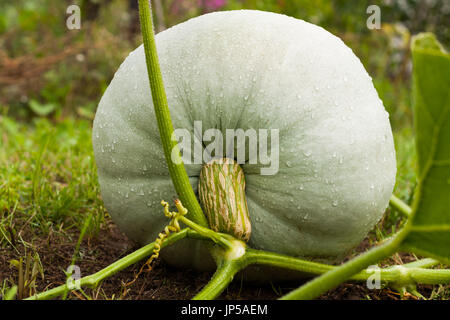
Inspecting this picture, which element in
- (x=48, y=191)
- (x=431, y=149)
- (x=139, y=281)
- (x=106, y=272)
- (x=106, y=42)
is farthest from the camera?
(x=106, y=42)

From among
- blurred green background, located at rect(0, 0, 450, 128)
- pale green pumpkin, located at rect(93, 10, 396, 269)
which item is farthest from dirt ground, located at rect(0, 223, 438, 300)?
blurred green background, located at rect(0, 0, 450, 128)

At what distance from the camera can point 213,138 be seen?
1146mm

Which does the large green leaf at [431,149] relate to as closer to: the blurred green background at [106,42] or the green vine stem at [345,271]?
the green vine stem at [345,271]

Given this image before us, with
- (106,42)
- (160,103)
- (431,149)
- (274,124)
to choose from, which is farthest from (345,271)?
(106,42)

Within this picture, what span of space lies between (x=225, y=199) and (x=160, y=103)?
0.24m

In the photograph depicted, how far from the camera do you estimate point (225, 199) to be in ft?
3.59

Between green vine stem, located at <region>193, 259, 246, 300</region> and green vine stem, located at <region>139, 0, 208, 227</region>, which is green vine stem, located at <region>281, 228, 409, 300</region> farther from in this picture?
green vine stem, located at <region>139, 0, 208, 227</region>

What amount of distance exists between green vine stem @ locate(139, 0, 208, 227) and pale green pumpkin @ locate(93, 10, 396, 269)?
111 millimetres

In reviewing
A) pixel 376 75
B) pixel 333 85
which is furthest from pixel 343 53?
pixel 376 75

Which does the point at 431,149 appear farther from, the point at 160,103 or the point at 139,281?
the point at 139,281

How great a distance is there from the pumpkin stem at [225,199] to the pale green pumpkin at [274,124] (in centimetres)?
4

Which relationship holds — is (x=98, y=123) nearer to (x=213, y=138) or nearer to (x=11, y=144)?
(x=213, y=138)
